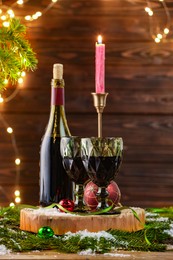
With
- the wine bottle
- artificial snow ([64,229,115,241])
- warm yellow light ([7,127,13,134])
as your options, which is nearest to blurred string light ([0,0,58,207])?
warm yellow light ([7,127,13,134])

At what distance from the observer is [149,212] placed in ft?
5.05

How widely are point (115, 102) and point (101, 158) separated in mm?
1319

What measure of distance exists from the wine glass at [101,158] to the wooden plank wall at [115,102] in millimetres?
1293

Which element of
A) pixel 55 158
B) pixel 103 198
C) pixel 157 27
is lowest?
pixel 103 198

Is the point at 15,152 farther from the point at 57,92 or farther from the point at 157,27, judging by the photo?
the point at 57,92

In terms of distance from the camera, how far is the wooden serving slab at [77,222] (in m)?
1.12

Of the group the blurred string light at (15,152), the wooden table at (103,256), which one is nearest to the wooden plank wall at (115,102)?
the blurred string light at (15,152)

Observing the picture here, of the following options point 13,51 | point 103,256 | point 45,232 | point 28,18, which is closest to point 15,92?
point 28,18

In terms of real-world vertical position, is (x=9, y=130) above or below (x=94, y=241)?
above

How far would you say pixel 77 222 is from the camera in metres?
1.12

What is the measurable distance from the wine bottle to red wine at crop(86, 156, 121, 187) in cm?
25

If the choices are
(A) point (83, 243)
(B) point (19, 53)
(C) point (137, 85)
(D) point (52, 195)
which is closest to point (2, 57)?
(B) point (19, 53)

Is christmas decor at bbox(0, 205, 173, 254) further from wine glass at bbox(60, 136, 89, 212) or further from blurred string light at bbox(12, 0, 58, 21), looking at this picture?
blurred string light at bbox(12, 0, 58, 21)

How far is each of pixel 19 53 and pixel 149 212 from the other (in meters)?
0.72
